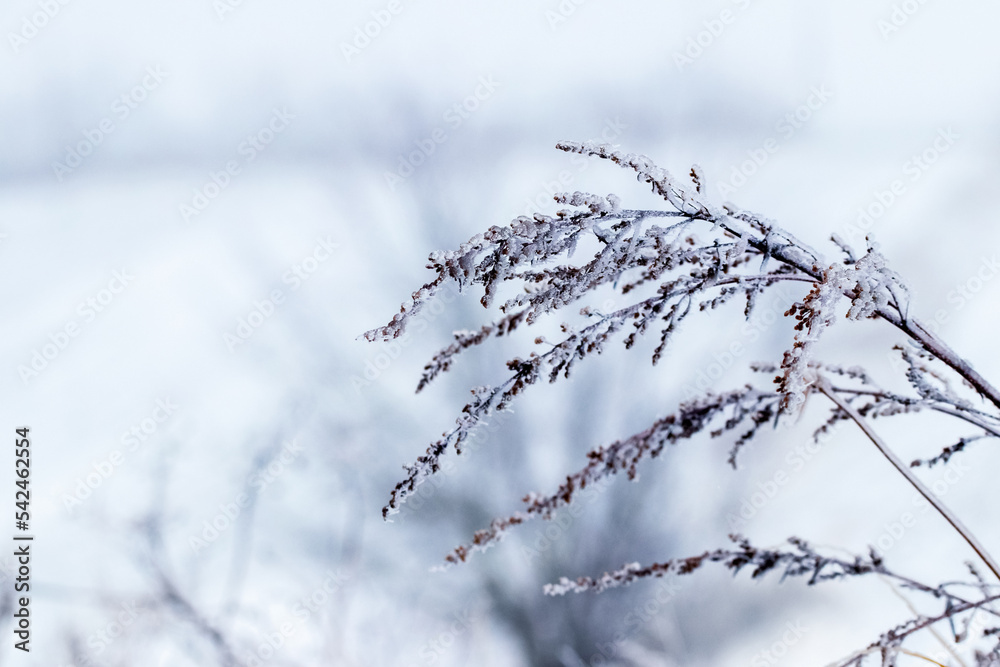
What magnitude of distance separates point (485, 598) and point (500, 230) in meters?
3.61

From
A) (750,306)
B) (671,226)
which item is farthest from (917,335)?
(671,226)

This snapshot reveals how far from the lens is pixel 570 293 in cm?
68

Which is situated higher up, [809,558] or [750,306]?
[750,306]

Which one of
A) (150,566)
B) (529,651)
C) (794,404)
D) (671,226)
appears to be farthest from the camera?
(529,651)

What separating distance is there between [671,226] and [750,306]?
6.4 inches

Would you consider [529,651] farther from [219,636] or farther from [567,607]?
[219,636]

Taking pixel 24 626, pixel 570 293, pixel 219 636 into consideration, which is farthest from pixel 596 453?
pixel 24 626

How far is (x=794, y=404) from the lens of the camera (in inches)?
22.1

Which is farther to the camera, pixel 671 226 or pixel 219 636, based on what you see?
pixel 219 636

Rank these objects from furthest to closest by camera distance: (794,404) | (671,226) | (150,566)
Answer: (150,566), (671,226), (794,404)

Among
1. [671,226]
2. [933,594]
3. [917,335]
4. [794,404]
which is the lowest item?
[933,594]

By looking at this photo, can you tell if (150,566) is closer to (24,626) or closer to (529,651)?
(24,626)

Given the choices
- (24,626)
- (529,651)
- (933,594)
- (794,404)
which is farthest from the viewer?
(529,651)

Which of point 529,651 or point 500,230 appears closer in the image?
point 500,230
